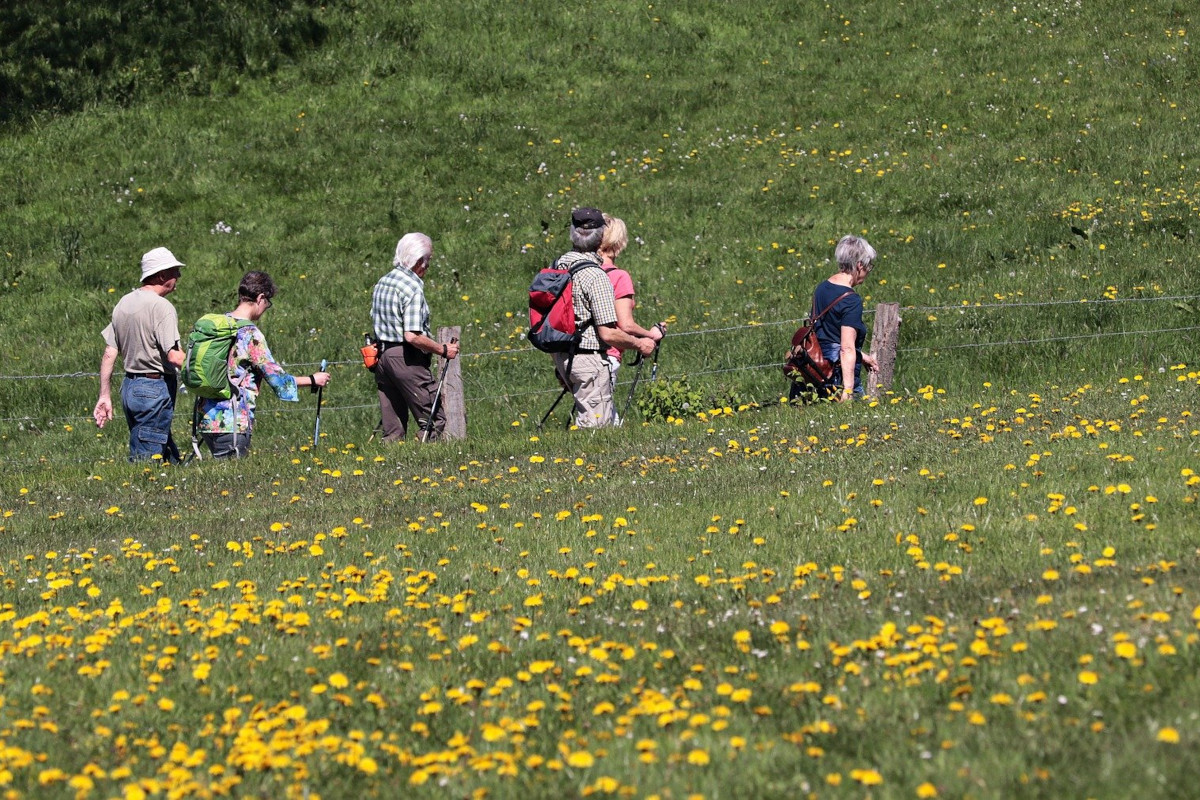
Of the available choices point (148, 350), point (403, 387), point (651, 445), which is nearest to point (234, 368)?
point (148, 350)

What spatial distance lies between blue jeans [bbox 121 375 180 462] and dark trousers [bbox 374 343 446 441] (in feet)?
5.35

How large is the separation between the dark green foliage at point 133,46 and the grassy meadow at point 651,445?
421mm

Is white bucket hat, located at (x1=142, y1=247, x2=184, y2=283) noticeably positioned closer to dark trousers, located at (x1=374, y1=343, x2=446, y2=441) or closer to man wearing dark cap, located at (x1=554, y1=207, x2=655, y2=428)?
dark trousers, located at (x1=374, y1=343, x2=446, y2=441)

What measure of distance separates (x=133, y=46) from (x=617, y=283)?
16206 mm

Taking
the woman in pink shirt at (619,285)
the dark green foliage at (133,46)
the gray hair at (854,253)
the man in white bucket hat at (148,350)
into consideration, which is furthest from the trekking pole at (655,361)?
the dark green foliage at (133,46)

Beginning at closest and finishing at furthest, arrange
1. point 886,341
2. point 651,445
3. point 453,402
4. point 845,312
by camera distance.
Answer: point 651,445 < point 845,312 < point 453,402 < point 886,341

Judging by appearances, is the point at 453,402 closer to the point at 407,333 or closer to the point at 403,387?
the point at 403,387

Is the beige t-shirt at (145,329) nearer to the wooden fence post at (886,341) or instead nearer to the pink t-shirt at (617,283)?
the pink t-shirt at (617,283)

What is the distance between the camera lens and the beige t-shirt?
1009 cm

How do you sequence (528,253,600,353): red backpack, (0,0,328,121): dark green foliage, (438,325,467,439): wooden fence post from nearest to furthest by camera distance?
(528,253,600,353): red backpack → (438,325,467,439): wooden fence post → (0,0,328,121): dark green foliage

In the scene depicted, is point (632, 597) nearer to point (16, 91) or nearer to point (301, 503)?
point (301, 503)

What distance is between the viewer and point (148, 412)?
34.1 ft

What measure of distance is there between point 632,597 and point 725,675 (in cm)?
113

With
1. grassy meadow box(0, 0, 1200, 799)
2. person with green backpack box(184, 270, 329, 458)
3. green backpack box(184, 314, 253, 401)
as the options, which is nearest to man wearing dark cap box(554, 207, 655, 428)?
grassy meadow box(0, 0, 1200, 799)
